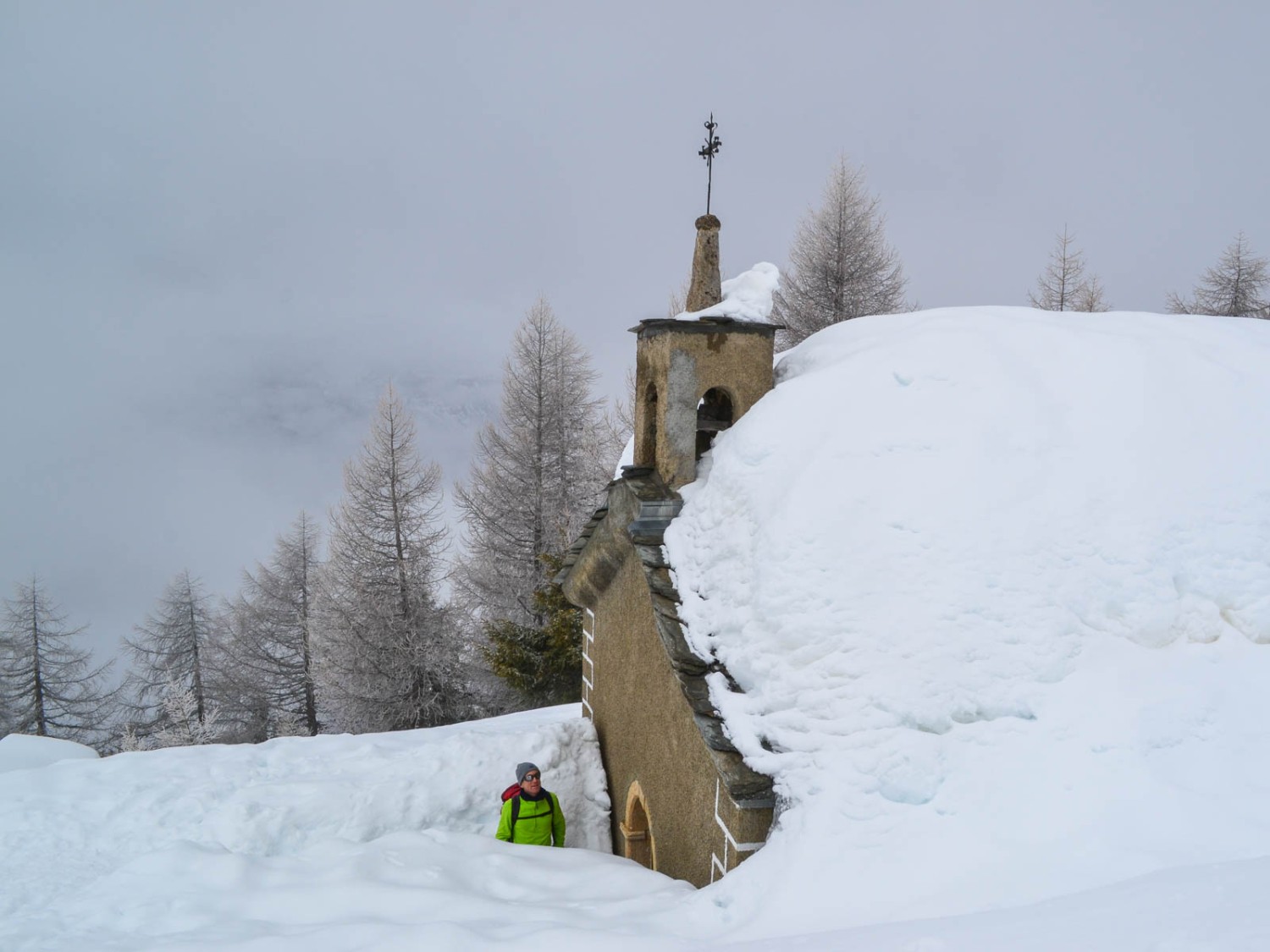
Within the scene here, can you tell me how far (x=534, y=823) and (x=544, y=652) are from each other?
10.3 m

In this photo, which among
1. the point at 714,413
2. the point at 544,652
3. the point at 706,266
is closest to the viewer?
the point at 706,266

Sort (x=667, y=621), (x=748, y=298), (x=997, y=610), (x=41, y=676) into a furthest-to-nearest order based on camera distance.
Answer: (x=41, y=676) < (x=748, y=298) < (x=667, y=621) < (x=997, y=610)

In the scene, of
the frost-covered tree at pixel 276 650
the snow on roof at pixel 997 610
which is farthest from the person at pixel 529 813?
the frost-covered tree at pixel 276 650

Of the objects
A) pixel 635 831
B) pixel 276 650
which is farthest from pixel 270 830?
A: pixel 276 650

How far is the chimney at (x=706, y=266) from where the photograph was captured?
790cm

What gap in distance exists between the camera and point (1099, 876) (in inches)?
134

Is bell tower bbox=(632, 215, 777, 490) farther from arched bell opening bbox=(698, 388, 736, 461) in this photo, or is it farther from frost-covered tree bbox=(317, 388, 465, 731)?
frost-covered tree bbox=(317, 388, 465, 731)

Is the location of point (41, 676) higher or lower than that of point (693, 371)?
lower

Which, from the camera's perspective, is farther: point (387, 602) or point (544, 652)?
point (387, 602)

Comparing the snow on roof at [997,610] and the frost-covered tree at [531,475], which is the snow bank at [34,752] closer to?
the snow on roof at [997,610]

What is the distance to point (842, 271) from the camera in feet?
64.3

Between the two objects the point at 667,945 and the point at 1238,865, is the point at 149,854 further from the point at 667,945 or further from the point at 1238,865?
the point at 1238,865

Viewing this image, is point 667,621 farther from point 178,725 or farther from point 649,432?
point 178,725

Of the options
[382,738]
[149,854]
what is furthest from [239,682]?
[149,854]
